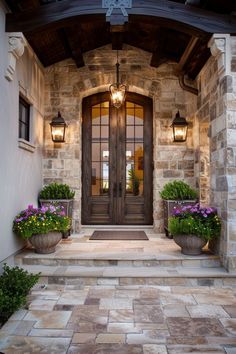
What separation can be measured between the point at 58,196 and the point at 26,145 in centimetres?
115

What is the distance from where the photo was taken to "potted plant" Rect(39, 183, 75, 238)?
17.9 feet

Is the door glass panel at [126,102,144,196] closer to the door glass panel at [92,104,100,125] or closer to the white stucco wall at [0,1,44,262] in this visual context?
the door glass panel at [92,104,100,125]

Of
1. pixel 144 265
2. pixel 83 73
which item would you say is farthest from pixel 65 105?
pixel 144 265

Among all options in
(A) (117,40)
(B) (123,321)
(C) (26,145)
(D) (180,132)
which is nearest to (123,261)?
(B) (123,321)

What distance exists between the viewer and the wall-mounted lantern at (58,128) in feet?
18.6

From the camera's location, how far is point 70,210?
5664mm

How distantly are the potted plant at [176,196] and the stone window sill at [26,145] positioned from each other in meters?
2.32

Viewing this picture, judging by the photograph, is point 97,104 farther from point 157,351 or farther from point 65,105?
point 157,351

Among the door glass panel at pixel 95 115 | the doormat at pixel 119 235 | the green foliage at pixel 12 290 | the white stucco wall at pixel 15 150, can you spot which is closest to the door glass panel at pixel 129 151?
the door glass panel at pixel 95 115

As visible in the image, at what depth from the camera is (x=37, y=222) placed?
164 inches

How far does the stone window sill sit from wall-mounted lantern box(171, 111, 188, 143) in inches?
96.2

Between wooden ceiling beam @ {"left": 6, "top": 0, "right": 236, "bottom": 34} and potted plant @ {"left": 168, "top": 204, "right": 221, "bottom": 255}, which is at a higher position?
wooden ceiling beam @ {"left": 6, "top": 0, "right": 236, "bottom": 34}

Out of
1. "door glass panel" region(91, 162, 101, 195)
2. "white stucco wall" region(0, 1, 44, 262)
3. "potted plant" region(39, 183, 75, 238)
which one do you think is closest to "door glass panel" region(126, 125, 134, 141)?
"door glass panel" region(91, 162, 101, 195)

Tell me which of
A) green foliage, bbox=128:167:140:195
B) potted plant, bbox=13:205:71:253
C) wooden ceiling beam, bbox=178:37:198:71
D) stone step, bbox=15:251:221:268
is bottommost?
stone step, bbox=15:251:221:268
